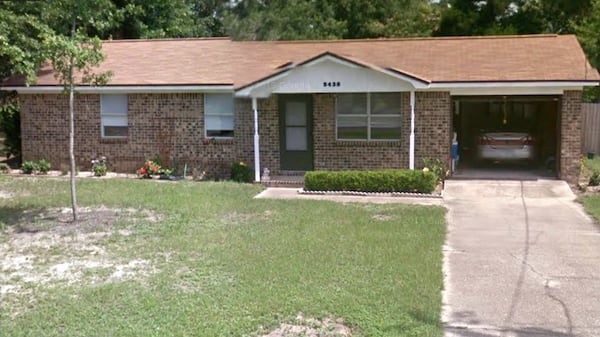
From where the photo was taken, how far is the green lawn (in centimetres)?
604

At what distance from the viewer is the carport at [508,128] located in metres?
16.3

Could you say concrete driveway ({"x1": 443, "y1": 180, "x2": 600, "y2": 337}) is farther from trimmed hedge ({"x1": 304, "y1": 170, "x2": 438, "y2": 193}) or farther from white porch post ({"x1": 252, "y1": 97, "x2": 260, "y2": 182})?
white porch post ({"x1": 252, "y1": 97, "x2": 260, "y2": 182})

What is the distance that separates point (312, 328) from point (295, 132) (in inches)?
427

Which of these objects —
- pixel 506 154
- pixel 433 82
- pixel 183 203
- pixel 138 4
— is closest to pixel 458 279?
pixel 183 203

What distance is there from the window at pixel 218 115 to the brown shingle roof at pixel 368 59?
0.55 m

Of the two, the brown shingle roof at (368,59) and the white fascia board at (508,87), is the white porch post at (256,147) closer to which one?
the brown shingle roof at (368,59)

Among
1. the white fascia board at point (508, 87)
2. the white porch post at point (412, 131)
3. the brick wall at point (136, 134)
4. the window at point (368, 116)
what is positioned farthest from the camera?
the brick wall at point (136, 134)

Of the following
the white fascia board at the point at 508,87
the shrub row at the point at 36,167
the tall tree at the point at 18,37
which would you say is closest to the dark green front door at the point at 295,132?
the white fascia board at the point at 508,87

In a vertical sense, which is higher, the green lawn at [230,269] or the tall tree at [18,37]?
the tall tree at [18,37]

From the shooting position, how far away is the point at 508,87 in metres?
14.8

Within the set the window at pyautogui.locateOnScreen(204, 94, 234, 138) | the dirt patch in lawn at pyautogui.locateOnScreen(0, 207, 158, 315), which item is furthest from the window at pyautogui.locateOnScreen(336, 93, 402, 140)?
the dirt patch in lawn at pyautogui.locateOnScreen(0, 207, 158, 315)

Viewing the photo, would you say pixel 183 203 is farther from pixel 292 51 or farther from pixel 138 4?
pixel 138 4

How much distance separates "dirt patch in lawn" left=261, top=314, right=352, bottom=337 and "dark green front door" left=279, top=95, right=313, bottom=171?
34.3 ft

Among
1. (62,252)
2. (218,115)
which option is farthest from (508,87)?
(62,252)
